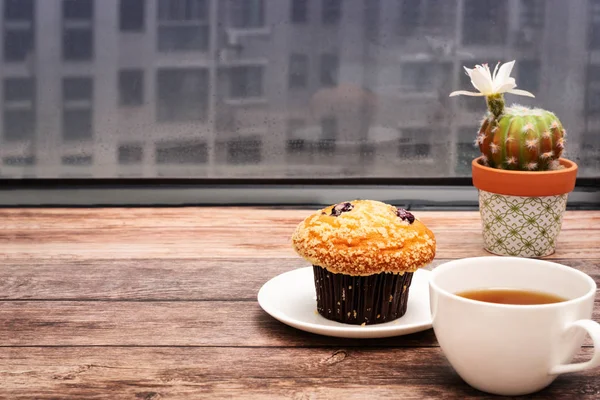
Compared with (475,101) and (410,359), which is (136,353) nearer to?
(410,359)

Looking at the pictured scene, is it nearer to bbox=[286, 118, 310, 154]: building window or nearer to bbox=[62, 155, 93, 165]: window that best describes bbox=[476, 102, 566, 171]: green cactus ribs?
bbox=[286, 118, 310, 154]: building window

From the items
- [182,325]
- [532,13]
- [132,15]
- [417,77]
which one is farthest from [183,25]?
[182,325]

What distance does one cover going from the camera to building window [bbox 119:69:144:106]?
1.92m

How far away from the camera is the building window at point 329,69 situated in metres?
1.91

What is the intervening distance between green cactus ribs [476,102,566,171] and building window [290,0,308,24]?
2.05 feet

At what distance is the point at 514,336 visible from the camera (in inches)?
31.9

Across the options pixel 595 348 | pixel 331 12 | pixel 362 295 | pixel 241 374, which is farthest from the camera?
pixel 331 12

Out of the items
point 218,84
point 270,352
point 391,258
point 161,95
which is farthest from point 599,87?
point 270,352

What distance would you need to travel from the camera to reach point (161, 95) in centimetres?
193

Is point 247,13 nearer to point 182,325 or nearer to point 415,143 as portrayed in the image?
point 415,143

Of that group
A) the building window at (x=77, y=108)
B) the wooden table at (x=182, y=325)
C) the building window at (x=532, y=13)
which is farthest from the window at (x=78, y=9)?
the building window at (x=532, y=13)

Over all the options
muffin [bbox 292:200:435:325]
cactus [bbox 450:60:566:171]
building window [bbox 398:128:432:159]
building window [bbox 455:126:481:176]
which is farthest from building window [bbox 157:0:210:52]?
muffin [bbox 292:200:435:325]

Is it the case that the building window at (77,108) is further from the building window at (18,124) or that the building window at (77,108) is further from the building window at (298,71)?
the building window at (298,71)

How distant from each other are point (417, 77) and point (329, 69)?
0.66 ft
